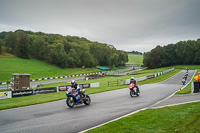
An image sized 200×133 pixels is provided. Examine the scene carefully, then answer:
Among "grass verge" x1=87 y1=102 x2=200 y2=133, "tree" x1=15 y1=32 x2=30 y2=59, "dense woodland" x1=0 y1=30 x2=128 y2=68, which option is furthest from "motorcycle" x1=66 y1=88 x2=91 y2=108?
"tree" x1=15 y1=32 x2=30 y2=59

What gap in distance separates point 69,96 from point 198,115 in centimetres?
819

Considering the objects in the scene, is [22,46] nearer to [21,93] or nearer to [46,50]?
[46,50]

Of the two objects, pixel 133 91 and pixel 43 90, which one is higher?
pixel 133 91

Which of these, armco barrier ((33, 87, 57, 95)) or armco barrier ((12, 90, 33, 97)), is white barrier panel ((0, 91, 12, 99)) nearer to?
armco barrier ((12, 90, 33, 97))

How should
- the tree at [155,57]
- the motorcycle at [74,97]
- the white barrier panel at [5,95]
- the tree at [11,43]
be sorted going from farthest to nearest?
the tree at [155,57] → the tree at [11,43] → the white barrier panel at [5,95] → the motorcycle at [74,97]

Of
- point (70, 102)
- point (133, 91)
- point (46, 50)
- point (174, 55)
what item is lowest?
point (70, 102)

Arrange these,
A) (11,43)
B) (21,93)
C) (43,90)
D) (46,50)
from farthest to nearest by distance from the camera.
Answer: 1. (11,43)
2. (46,50)
3. (43,90)
4. (21,93)

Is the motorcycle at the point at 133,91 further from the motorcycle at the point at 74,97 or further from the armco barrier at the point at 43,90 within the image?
the armco barrier at the point at 43,90

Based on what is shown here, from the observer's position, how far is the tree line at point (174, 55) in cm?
9238

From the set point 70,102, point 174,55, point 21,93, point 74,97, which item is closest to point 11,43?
point 21,93

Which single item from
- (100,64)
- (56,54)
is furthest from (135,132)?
(100,64)

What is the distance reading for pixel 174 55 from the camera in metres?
97.9

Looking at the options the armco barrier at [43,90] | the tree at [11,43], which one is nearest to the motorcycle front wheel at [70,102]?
the armco barrier at [43,90]

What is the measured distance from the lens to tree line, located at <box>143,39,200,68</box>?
303 ft
